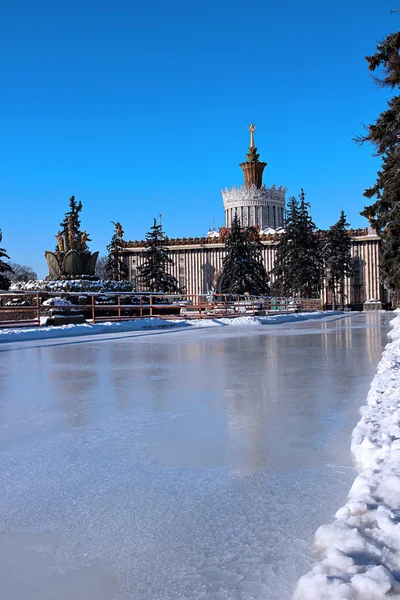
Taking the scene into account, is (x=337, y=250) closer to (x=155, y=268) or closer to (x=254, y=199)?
(x=155, y=268)

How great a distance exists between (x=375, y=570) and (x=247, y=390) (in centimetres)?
356

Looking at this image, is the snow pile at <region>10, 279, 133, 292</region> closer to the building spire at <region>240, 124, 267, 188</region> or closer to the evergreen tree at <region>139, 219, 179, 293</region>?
the evergreen tree at <region>139, 219, 179, 293</region>

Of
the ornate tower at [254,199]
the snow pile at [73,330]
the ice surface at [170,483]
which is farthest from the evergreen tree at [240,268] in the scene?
the ice surface at [170,483]

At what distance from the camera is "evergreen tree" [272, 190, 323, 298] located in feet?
155

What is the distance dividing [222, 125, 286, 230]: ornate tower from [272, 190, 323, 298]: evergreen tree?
22.8 meters

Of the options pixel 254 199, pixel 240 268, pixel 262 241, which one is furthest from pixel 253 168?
pixel 240 268

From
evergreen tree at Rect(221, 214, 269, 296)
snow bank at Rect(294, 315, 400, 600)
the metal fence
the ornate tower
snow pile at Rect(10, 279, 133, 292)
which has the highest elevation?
the ornate tower

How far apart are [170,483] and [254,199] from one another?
2793 inches

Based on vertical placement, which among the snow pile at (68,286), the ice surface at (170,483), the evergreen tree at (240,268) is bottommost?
the ice surface at (170,483)

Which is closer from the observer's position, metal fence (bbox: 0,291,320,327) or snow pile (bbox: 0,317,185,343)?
snow pile (bbox: 0,317,185,343)

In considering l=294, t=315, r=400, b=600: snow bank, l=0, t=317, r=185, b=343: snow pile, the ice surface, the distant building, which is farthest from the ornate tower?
l=294, t=315, r=400, b=600: snow bank

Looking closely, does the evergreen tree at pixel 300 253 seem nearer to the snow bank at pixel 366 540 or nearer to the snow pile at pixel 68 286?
the snow pile at pixel 68 286

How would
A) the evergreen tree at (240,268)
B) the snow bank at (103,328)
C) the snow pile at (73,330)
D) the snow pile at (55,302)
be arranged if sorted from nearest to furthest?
the snow pile at (73,330) → the snow bank at (103,328) → the snow pile at (55,302) → the evergreen tree at (240,268)

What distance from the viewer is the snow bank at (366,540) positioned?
149 centimetres
